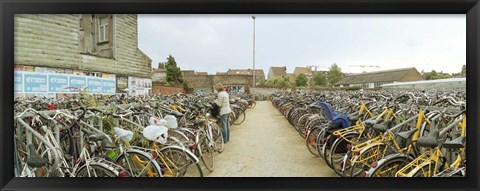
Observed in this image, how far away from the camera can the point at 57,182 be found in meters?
2.30

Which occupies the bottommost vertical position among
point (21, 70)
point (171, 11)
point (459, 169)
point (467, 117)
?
point (459, 169)

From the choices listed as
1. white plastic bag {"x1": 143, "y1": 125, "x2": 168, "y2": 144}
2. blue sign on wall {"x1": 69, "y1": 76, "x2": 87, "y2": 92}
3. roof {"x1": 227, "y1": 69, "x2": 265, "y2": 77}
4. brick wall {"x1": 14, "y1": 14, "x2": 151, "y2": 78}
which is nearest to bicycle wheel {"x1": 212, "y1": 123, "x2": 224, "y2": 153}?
roof {"x1": 227, "y1": 69, "x2": 265, "y2": 77}

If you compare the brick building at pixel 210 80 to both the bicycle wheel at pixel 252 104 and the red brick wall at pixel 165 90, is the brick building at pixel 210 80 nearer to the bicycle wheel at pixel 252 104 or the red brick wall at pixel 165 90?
the red brick wall at pixel 165 90

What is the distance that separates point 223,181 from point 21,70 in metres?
1.96

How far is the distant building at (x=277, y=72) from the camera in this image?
134 inches

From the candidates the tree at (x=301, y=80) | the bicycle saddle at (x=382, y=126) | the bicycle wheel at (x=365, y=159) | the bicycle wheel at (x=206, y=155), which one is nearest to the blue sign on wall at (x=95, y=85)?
the bicycle wheel at (x=206, y=155)

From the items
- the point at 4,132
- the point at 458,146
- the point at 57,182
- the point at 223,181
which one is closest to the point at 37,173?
the point at 57,182

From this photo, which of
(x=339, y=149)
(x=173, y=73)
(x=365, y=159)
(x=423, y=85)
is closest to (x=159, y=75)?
(x=173, y=73)

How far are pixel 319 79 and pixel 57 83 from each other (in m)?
3.24

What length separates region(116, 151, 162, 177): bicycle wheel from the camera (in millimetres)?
2064

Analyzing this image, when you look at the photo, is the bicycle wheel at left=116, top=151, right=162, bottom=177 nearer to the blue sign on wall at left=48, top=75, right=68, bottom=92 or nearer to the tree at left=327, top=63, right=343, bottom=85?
the blue sign on wall at left=48, top=75, right=68, bottom=92

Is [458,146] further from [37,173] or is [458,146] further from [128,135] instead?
[37,173]

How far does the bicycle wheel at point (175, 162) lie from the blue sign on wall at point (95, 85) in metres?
1.94

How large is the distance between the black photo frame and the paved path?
0.47 metres
